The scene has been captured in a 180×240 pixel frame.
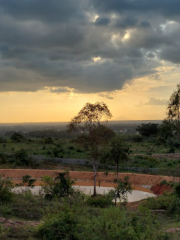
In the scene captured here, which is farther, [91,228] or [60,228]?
[60,228]

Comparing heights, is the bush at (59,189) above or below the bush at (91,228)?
below

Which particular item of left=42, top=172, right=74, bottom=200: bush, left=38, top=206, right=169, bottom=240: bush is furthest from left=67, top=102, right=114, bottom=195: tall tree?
left=38, top=206, right=169, bottom=240: bush

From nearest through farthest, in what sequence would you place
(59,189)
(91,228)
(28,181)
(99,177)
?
(91,228), (59,189), (28,181), (99,177)

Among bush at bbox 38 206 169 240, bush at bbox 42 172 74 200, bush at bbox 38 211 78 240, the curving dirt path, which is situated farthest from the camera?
the curving dirt path

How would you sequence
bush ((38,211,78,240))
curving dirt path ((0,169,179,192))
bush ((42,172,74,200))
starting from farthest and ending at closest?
curving dirt path ((0,169,179,192)) < bush ((42,172,74,200)) < bush ((38,211,78,240))

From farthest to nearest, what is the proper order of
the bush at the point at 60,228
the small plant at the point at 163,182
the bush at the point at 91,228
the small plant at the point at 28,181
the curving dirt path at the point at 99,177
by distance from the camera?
the curving dirt path at the point at 99,177 < the small plant at the point at 28,181 < the small plant at the point at 163,182 < the bush at the point at 60,228 < the bush at the point at 91,228

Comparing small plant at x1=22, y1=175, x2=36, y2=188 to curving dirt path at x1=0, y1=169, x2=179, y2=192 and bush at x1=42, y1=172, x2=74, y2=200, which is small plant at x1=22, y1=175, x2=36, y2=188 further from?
bush at x1=42, y1=172, x2=74, y2=200

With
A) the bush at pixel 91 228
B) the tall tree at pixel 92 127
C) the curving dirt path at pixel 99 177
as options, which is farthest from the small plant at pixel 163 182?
the bush at pixel 91 228

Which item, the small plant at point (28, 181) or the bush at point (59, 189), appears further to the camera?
the small plant at point (28, 181)

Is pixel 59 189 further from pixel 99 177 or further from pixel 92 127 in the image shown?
pixel 99 177

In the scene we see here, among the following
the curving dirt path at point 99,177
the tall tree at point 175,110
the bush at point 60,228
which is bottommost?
the curving dirt path at point 99,177

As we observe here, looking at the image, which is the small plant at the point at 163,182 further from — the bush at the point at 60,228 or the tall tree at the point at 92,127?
the bush at the point at 60,228

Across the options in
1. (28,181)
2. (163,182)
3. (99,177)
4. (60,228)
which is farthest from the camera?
(99,177)

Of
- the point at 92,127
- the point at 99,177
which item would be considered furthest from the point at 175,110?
the point at 99,177
